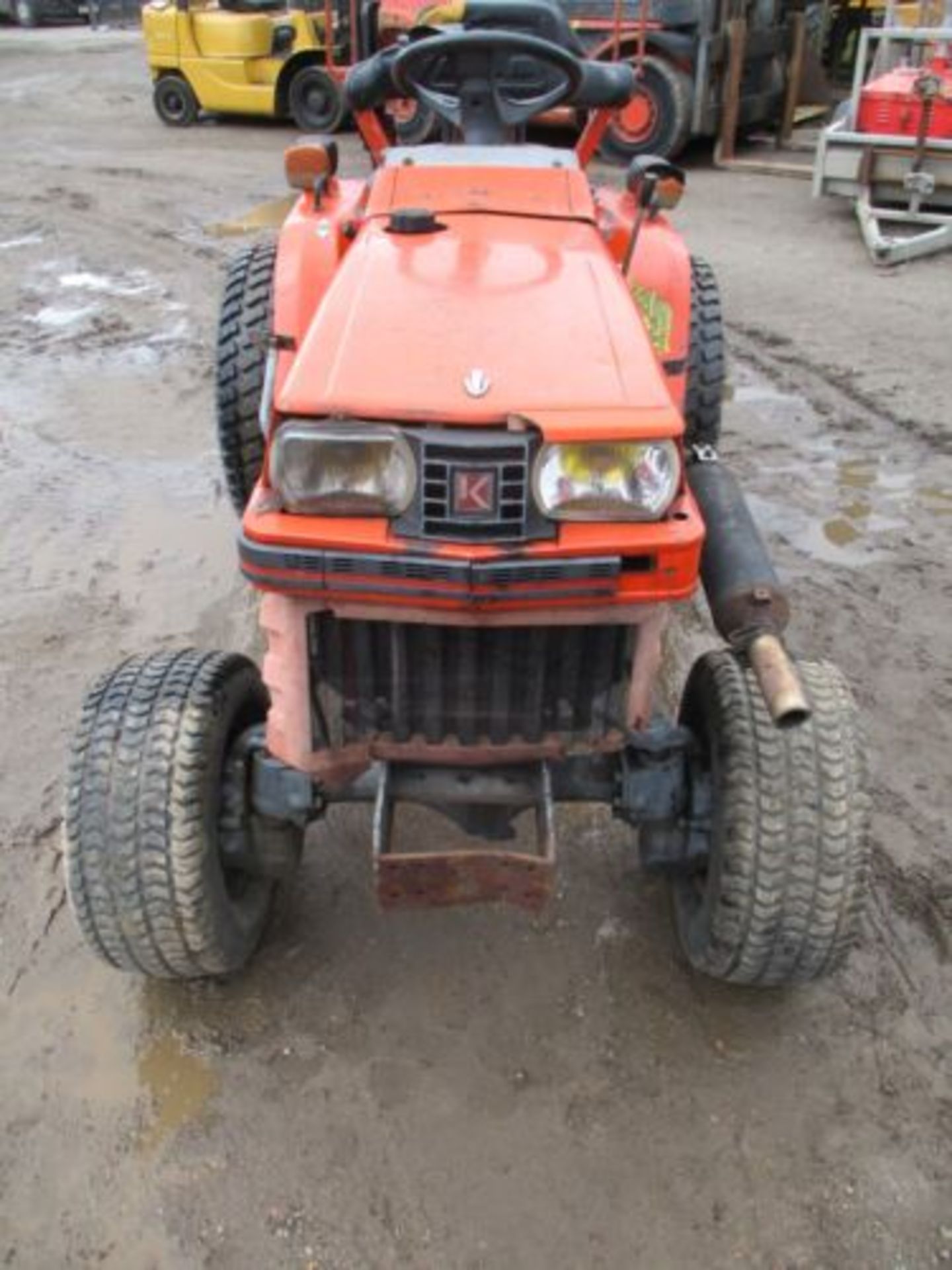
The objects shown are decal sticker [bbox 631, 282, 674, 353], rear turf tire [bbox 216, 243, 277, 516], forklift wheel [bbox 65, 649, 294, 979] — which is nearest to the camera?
forklift wheel [bbox 65, 649, 294, 979]

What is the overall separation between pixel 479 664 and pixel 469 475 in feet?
1.29

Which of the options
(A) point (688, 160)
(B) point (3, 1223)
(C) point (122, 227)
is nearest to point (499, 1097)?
(B) point (3, 1223)

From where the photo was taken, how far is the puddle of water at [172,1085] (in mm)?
2307

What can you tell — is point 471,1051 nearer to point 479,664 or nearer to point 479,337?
point 479,664

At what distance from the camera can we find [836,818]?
2234mm

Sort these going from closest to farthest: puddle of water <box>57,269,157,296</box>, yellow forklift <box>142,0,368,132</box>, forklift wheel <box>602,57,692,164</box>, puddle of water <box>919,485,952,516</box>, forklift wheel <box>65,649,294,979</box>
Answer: forklift wheel <box>65,649,294,979</box>
puddle of water <box>919,485,952,516</box>
puddle of water <box>57,269,157,296</box>
forklift wheel <box>602,57,692,164</box>
yellow forklift <box>142,0,368,132</box>

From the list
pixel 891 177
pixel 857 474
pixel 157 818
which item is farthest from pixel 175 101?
pixel 157 818

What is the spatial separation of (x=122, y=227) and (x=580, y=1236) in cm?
865

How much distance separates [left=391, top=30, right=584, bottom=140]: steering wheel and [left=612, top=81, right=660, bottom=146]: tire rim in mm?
7949

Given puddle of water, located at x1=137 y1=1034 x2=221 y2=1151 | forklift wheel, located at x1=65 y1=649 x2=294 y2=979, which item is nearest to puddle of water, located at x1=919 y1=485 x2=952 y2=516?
forklift wheel, located at x1=65 y1=649 x2=294 y2=979

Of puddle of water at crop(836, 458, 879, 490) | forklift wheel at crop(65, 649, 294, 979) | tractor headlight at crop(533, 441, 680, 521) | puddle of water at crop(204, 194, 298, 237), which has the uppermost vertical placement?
tractor headlight at crop(533, 441, 680, 521)

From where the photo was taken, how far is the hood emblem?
1937 millimetres

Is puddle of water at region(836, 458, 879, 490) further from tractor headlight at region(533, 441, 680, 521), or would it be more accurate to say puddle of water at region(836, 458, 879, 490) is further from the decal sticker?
tractor headlight at region(533, 441, 680, 521)

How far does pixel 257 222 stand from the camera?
910cm
